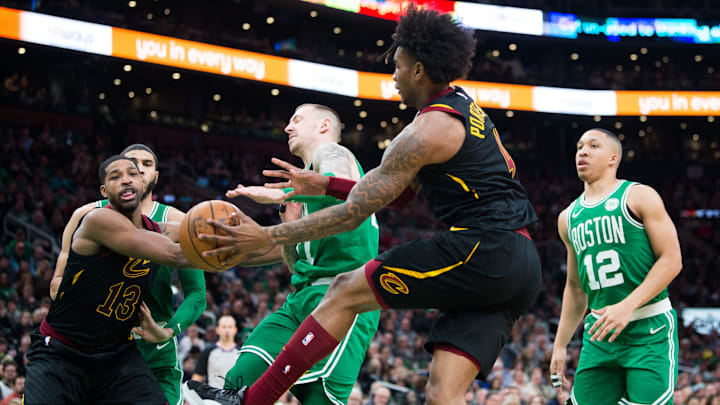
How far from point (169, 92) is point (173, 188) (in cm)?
1026

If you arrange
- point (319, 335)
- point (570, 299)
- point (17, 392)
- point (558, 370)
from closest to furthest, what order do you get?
point (319, 335), point (558, 370), point (570, 299), point (17, 392)

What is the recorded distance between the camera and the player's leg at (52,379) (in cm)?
423

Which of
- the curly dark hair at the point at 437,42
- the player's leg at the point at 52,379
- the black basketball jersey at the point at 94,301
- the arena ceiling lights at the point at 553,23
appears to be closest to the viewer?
the curly dark hair at the point at 437,42

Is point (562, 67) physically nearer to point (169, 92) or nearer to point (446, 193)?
point (169, 92)

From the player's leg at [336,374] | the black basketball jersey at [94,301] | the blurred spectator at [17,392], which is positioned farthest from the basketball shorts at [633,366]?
the blurred spectator at [17,392]

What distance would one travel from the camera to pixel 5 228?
1380 cm

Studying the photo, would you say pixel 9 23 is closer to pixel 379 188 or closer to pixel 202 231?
pixel 202 231

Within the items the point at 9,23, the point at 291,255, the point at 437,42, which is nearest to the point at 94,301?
the point at 291,255

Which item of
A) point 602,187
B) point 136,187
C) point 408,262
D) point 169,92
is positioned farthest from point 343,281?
point 169,92

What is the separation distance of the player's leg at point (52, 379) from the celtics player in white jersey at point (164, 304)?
70 centimetres

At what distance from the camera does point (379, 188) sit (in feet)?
12.0

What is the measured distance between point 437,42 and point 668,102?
28.6m

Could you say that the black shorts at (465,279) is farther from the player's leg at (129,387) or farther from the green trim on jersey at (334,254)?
the player's leg at (129,387)

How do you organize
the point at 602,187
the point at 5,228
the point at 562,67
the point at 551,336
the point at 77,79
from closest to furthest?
the point at 602,187, the point at 5,228, the point at 551,336, the point at 77,79, the point at 562,67
